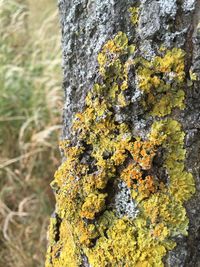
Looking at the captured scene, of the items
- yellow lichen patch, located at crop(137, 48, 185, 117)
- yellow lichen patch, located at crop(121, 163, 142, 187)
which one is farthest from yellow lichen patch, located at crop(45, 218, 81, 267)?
yellow lichen patch, located at crop(137, 48, 185, 117)

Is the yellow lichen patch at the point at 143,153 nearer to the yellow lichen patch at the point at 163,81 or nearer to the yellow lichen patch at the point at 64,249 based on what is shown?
the yellow lichen patch at the point at 163,81

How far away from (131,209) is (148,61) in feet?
0.91

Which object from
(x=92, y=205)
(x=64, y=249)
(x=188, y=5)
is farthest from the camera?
(x=64, y=249)

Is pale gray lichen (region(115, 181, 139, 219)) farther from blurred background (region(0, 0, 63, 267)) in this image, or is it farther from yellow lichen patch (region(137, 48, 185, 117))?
blurred background (region(0, 0, 63, 267))

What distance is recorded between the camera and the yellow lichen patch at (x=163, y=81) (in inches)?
35.3

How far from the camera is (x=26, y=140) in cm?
274

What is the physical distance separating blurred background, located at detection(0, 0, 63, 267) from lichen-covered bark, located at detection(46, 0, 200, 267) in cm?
135

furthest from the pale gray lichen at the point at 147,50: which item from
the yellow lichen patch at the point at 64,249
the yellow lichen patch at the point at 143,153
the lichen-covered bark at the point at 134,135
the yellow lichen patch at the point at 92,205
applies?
the yellow lichen patch at the point at 64,249

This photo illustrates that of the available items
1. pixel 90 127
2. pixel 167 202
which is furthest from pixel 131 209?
pixel 90 127

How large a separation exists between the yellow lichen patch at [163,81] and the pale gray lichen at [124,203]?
16 centimetres

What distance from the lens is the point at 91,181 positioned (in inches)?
39.0

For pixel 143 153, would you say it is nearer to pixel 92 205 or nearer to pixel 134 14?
pixel 92 205

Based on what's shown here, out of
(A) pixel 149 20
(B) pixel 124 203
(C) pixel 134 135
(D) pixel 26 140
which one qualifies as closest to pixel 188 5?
(A) pixel 149 20

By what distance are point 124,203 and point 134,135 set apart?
0.13 m
